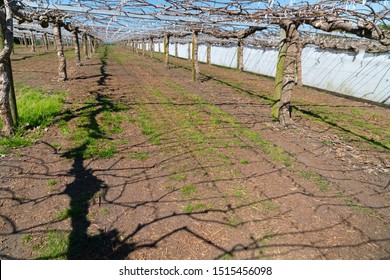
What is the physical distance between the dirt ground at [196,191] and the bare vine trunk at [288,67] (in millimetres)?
396

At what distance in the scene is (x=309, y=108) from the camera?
9539 millimetres

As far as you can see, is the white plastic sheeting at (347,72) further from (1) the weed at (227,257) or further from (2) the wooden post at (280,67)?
(1) the weed at (227,257)

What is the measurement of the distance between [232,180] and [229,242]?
139cm

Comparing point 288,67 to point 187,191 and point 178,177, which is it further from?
point 187,191

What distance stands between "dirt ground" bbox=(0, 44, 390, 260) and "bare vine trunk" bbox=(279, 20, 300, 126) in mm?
396

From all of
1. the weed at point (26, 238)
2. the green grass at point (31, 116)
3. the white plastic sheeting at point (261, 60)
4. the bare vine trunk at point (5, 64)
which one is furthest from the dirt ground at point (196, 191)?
the white plastic sheeting at point (261, 60)

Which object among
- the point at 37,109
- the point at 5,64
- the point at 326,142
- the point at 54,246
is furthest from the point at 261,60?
the point at 54,246

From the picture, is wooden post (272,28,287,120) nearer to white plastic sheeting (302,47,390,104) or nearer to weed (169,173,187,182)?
weed (169,173,187,182)

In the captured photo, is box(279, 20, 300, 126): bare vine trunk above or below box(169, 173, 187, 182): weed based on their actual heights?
above

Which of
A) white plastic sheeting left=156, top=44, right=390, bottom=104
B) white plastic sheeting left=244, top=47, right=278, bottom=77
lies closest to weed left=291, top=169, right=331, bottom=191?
white plastic sheeting left=156, top=44, right=390, bottom=104

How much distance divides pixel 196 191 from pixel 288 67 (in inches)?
176

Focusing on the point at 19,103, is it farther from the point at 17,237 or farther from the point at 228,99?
the point at 228,99

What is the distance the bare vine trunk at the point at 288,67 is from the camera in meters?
6.32

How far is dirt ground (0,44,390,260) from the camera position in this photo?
110 inches
